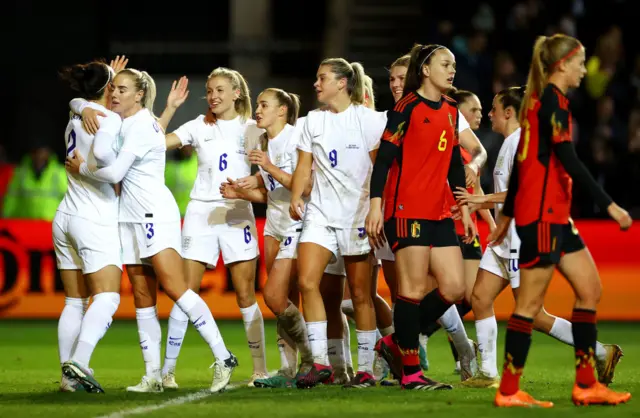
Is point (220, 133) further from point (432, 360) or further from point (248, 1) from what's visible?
point (248, 1)

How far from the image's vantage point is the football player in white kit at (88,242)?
7492mm

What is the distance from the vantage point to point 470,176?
798 cm

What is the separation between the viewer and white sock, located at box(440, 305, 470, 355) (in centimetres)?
826

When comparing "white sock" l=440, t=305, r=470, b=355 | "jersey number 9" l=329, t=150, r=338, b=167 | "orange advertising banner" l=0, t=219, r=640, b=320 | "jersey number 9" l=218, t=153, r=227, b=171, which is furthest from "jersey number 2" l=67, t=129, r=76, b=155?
"orange advertising banner" l=0, t=219, r=640, b=320

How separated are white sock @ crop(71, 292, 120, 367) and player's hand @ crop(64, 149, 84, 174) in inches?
33.9

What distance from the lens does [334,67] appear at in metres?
7.86

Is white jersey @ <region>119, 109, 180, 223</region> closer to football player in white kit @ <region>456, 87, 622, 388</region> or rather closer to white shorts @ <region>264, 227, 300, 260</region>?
white shorts @ <region>264, 227, 300, 260</region>

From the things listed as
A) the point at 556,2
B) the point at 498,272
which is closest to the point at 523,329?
the point at 498,272

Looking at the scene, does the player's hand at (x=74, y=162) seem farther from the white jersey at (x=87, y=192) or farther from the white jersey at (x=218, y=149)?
the white jersey at (x=218, y=149)

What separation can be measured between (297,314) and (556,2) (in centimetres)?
1085

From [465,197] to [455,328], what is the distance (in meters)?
1.24

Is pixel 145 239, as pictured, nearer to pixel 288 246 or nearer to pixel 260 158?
pixel 260 158

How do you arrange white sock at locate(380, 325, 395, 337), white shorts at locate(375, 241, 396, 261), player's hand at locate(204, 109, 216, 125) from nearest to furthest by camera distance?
white shorts at locate(375, 241, 396, 261) < player's hand at locate(204, 109, 216, 125) < white sock at locate(380, 325, 395, 337)

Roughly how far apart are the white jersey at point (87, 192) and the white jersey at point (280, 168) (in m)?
1.20
